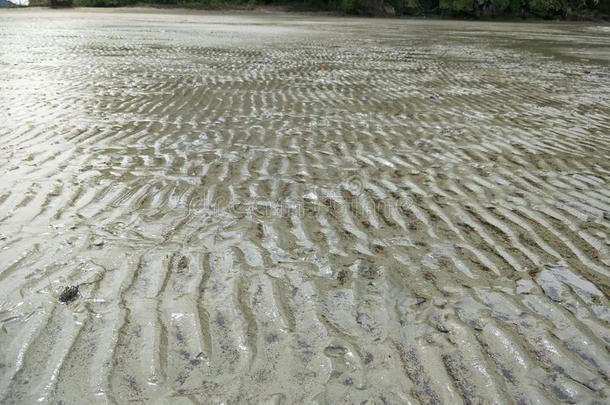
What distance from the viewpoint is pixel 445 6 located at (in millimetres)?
49781

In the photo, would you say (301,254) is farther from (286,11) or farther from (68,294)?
(286,11)

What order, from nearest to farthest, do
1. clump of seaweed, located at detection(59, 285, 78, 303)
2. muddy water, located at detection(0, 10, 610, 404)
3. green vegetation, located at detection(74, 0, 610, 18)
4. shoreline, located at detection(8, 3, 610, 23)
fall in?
muddy water, located at detection(0, 10, 610, 404) → clump of seaweed, located at detection(59, 285, 78, 303) → shoreline, located at detection(8, 3, 610, 23) → green vegetation, located at detection(74, 0, 610, 18)

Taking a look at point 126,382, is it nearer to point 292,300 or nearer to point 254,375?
point 254,375

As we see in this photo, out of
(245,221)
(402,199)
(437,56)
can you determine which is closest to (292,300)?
(245,221)

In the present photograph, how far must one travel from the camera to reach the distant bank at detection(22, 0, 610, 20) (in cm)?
4922

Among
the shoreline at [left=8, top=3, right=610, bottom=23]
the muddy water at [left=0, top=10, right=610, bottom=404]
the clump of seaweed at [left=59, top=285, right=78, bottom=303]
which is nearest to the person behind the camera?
the muddy water at [left=0, top=10, right=610, bottom=404]

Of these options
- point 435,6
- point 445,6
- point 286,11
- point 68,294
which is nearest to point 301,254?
point 68,294

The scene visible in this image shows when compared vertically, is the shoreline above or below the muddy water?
above

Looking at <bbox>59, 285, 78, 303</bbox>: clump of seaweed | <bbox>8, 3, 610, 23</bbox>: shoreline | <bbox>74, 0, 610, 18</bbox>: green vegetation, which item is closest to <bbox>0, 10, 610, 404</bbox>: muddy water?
<bbox>59, 285, 78, 303</bbox>: clump of seaweed

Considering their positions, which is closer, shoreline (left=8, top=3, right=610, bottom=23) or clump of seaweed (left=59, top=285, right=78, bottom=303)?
clump of seaweed (left=59, top=285, right=78, bottom=303)

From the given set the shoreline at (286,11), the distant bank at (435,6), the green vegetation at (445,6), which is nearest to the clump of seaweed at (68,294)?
the shoreline at (286,11)

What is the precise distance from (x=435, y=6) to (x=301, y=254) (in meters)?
57.2

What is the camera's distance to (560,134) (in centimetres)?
691

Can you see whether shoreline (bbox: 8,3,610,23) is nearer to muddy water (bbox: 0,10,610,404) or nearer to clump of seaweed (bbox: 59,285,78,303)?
muddy water (bbox: 0,10,610,404)
